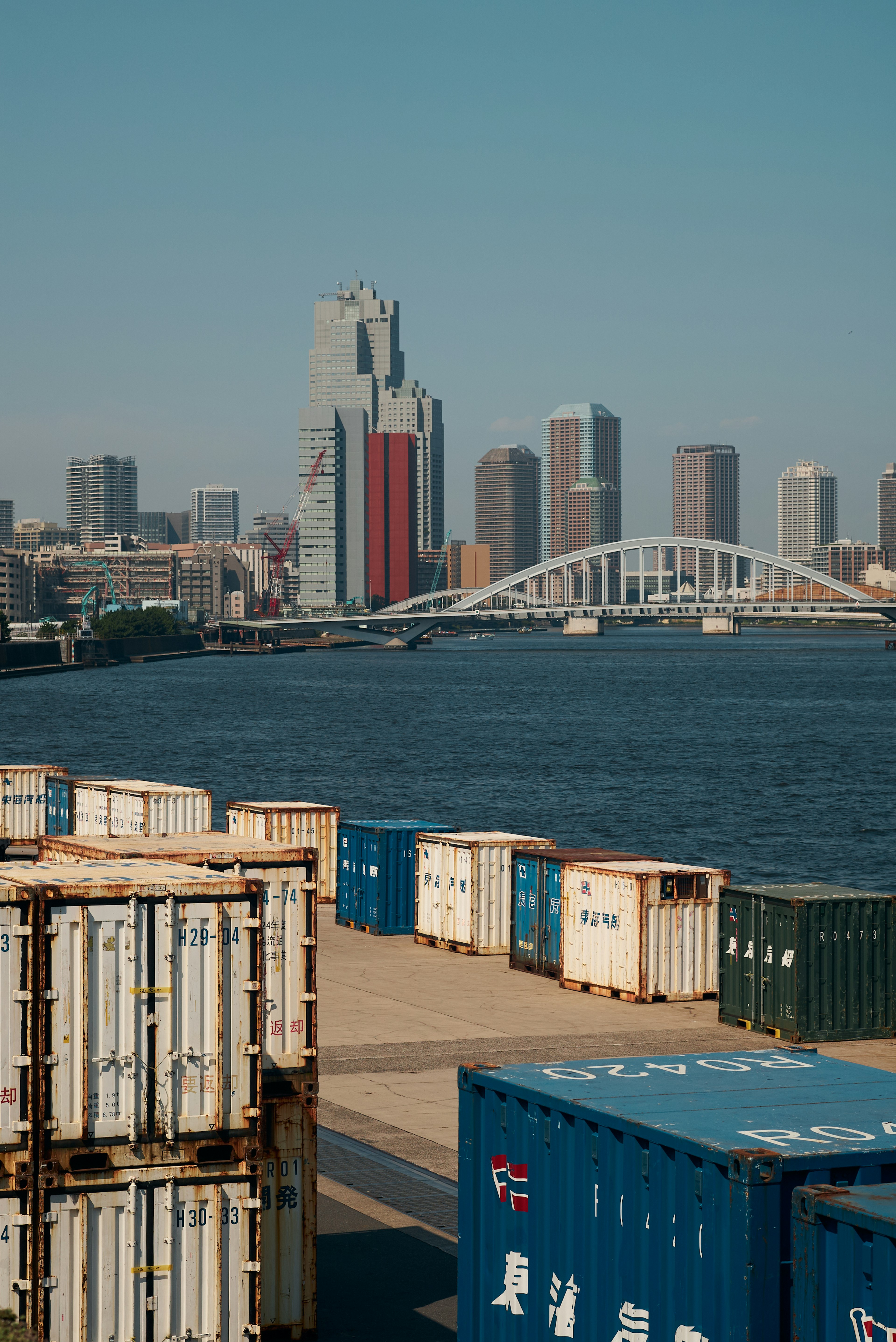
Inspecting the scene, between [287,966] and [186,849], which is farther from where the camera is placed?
[186,849]

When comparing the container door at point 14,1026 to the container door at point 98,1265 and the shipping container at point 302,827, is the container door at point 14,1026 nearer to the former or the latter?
the container door at point 98,1265

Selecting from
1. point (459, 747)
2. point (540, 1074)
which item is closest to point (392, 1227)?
point (540, 1074)

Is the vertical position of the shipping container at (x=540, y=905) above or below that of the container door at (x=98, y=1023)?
below

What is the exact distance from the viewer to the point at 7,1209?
11070mm

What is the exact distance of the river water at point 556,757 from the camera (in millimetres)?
67562

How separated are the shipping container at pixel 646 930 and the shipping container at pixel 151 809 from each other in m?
11.8

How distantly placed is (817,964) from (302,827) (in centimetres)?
1644

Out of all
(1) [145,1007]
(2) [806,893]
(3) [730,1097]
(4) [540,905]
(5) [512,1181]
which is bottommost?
(4) [540,905]

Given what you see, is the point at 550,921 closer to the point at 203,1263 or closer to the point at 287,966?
the point at 287,966

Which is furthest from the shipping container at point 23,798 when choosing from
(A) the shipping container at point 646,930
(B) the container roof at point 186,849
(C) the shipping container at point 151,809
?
(B) the container roof at point 186,849

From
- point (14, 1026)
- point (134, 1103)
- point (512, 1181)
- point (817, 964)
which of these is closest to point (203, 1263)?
point (134, 1103)

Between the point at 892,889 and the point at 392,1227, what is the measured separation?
40.2m

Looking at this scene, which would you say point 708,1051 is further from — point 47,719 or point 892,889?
point 47,719

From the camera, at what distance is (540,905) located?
1197 inches
